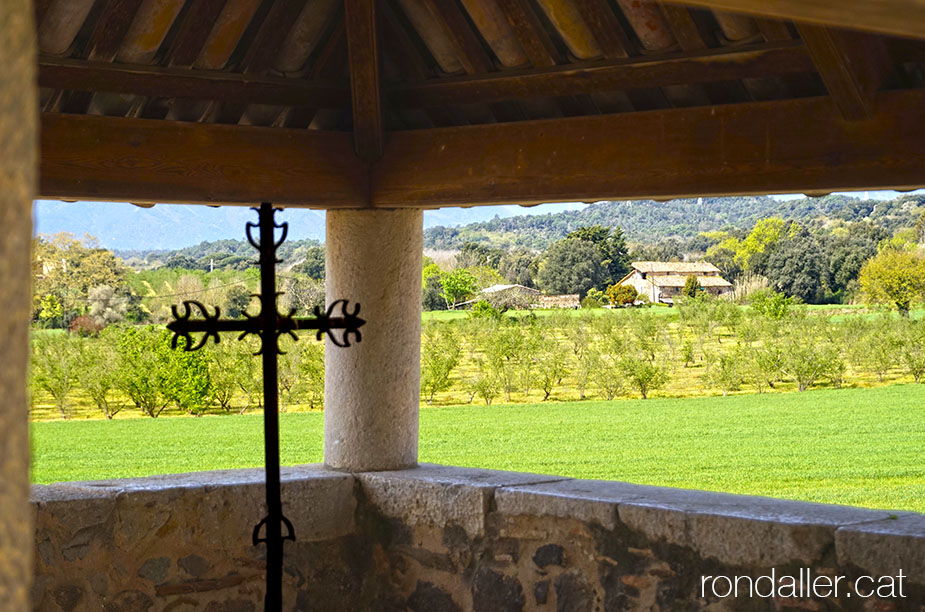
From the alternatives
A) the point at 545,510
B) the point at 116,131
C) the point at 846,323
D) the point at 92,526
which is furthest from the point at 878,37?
the point at 846,323

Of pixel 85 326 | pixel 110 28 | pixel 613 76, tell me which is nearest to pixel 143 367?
pixel 85 326

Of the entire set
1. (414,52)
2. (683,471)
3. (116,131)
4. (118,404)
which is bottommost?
(683,471)

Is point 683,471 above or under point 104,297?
under

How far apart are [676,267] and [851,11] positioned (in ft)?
44.0

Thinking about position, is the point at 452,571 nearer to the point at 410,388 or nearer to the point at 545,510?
the point at 545,510

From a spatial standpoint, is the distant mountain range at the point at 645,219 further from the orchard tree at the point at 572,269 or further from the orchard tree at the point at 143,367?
the orchard tree at the point at 143,367

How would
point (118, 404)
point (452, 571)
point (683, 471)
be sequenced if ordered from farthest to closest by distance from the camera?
point (118, 404)
point (683, 471)
point (452, 571)

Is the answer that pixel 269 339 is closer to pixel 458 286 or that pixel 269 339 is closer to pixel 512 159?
pixel 512 159

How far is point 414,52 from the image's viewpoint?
3771 millimetres

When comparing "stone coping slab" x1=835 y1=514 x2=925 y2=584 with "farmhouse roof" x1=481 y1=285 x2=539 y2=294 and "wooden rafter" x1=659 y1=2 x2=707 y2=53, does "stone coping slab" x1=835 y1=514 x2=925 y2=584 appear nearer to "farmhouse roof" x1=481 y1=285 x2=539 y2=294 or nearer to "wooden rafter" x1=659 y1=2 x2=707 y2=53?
"wooden rafter" x1=659 y1=2 x2=707 y2=53

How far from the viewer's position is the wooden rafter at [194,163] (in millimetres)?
3305

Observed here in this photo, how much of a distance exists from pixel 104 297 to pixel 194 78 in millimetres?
9487

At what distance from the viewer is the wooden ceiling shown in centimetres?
299

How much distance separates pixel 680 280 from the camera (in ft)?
46.6
